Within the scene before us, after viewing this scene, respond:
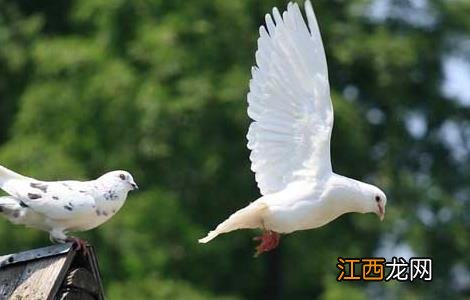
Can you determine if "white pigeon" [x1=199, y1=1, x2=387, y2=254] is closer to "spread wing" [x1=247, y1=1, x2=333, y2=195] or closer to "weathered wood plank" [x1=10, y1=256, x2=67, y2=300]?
"spread wing" [x1=247, y1=1, x2=333, y2=195]

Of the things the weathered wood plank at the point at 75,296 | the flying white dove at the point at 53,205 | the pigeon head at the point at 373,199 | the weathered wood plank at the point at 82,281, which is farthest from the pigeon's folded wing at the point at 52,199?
the pigeon head at the point at 373,199

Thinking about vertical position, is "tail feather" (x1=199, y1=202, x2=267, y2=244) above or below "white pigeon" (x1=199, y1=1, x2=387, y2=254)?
below

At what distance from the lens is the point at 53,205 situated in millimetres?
11047

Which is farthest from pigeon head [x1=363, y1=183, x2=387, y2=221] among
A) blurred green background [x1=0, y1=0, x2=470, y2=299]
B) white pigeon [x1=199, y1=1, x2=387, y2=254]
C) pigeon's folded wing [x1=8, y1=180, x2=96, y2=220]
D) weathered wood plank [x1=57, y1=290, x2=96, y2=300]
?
blurred green background [x1=0, y1=0, x2=470, y2=299]

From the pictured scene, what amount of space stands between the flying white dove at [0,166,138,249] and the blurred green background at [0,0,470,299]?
1051cm

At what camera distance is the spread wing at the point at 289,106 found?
1246 centimetres

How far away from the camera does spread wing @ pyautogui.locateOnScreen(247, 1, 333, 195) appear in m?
12.5

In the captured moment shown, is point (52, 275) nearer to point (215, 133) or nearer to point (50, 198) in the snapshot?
point (50, 198)

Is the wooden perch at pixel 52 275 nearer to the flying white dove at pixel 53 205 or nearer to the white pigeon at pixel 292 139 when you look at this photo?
the flying white dove at pixel 53 205

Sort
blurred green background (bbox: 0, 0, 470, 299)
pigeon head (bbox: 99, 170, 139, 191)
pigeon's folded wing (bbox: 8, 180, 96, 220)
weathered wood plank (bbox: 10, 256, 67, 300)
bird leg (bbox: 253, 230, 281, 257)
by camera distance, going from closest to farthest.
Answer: weathered wood plank (bbox: 10, 256, 67, 300), pigeon's folded wing (bbox: 8, 180, 96, 220), pigeon head (bbox: 99, 170, 139, 191), bird leg (bbox: 253, 230, 281, 257), blurred green background (bbox: 0, 0, 470, 299)

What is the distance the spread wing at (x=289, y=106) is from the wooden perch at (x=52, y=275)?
219cm

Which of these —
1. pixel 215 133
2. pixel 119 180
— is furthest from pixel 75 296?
pixel 215 133

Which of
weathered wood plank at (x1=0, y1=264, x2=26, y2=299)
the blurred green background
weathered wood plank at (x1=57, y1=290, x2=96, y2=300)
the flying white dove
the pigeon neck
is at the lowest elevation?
weathered wood plank at (x1=57, y1=290, x2=96, y2=300)

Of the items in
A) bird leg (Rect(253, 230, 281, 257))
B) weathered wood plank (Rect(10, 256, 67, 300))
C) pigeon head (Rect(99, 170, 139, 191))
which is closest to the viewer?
weathered wood plank (Rect(10, 256, 67, 300))
